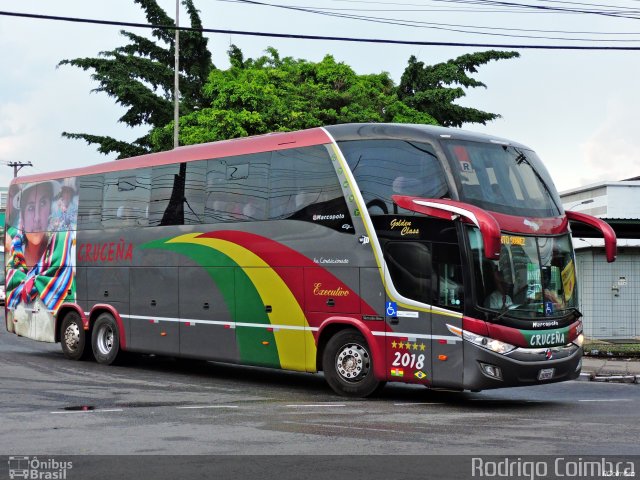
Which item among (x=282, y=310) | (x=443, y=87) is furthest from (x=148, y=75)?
(x=282, y=310)

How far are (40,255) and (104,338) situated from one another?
9.80ft

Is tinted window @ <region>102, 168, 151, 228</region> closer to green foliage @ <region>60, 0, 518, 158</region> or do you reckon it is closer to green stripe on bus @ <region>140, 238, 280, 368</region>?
green stripe on bus @ <region>140, 238, 280, 368</region>

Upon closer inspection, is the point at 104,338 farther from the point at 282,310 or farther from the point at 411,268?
the point at 411,268

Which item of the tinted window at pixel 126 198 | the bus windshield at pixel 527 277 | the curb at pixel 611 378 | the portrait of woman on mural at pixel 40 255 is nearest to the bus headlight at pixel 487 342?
the bus windshield at pixel 527 277

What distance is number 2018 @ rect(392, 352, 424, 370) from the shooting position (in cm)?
1369

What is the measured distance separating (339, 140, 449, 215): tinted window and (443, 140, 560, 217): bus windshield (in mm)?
323

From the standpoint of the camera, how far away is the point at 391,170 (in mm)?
14148

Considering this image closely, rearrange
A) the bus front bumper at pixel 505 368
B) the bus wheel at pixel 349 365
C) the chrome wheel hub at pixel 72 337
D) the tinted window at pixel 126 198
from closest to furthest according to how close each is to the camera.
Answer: the bus front bumper at pixel 505 368 → the bus wheel at pixel 349 365 → the tinted window at pixel 126 198 → the chrome wheel hub at pixel 72 337

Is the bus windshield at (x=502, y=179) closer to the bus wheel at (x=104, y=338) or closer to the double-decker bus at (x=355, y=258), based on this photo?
the double-decker bus at (x=355, y=258)

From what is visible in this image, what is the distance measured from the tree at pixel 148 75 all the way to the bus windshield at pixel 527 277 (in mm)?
31590

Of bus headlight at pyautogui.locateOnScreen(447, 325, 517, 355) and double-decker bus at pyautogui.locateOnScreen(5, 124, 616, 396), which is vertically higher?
double-decker bus at pyautogui.locateOnScreen(5, 124, 616, 396)

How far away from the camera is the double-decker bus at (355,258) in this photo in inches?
525
